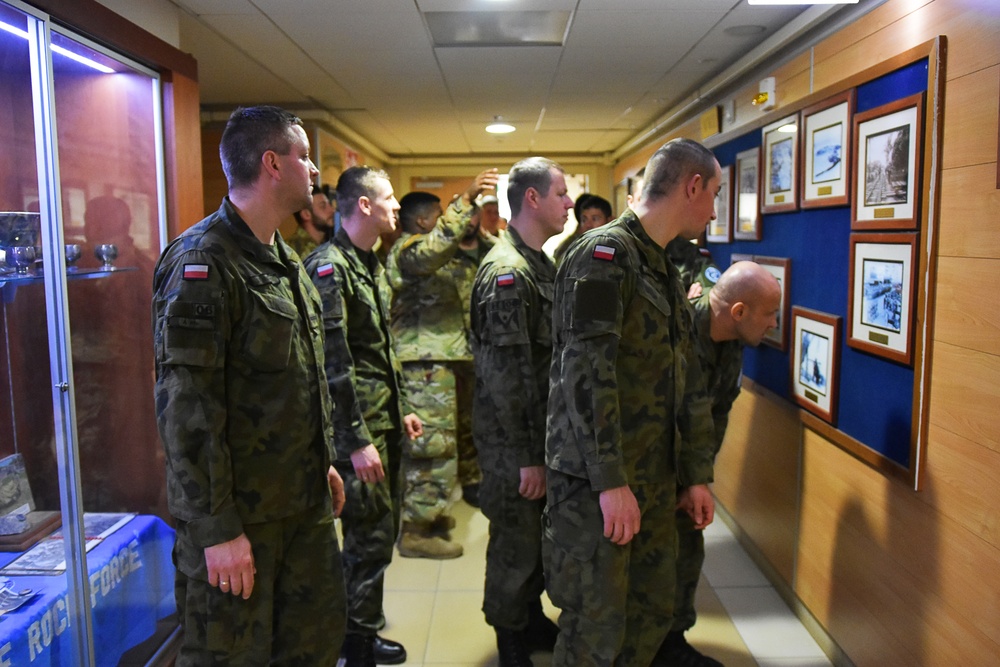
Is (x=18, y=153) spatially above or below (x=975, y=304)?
above

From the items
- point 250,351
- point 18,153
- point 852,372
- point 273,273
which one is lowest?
point 852,372

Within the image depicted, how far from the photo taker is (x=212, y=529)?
1419 millimetres

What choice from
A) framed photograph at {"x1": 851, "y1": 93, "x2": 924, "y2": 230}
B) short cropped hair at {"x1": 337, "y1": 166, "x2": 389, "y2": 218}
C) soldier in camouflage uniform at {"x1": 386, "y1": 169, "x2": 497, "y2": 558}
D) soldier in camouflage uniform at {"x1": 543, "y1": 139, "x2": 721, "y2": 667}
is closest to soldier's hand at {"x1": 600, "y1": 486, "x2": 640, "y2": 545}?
soldier in camouflage uniform at {"x1": 543, "y1": 139, "x2": 721, "y2": 667}

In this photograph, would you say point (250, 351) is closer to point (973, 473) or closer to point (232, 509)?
point (232, 509)

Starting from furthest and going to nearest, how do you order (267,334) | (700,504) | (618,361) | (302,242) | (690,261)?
(302,242), (690,261), (700,504), (618,361), (267,334)

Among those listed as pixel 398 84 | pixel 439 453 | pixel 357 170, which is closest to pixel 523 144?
pixel 398 84

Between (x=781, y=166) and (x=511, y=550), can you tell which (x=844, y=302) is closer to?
(x=781, y=166)

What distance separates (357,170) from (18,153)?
963 mm

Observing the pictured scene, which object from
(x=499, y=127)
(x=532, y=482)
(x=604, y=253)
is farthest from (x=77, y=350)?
(x=499, y=127)

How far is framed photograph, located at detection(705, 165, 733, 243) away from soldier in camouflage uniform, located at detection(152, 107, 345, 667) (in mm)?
2571

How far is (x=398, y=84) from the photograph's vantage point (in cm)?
414

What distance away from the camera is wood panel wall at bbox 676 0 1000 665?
1670mm

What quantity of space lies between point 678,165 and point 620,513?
0.85 m

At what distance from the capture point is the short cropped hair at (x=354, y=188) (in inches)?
95.3
